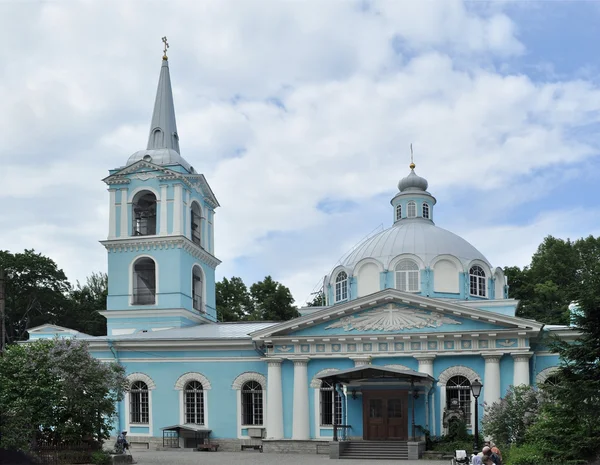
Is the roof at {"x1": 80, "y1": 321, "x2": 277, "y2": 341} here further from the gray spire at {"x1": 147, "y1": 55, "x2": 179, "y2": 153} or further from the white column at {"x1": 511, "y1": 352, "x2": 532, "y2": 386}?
the white column at {"x1": 511, "y1": 352, "x2": 532, "y2": 386}

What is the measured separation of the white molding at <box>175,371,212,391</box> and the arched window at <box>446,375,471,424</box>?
1011cm

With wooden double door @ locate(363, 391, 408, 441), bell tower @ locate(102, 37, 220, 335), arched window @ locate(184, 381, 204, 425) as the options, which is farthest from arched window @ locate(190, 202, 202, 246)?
wooden double door @ locate(363, 391, 408, 441)

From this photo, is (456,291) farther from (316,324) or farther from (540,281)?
(540,281)

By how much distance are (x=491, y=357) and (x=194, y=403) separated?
1268cm

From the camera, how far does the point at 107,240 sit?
41.0 m

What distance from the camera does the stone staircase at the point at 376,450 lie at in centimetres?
3044

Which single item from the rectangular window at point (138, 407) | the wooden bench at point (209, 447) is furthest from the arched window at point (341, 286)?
the rectangular window at point (138, 407)

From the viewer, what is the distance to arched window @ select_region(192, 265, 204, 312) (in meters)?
42.9

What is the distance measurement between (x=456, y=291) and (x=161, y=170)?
1517cm

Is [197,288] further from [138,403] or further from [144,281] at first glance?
[138,403]

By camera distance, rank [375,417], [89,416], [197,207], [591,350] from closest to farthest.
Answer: [591,350], [89,416], [375,417], [197,207]

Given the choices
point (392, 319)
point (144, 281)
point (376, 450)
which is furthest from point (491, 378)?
point (144, 281)

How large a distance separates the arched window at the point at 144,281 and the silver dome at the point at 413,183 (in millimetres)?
13671

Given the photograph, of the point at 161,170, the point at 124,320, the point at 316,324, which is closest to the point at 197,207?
the point at 161,170
